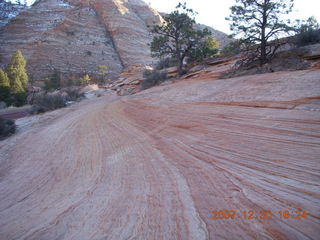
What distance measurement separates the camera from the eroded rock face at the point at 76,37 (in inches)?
1356

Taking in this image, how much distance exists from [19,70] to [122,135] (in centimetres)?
2923

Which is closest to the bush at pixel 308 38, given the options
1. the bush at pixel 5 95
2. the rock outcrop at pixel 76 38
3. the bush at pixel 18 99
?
the rock outcrop at pixel 76 38

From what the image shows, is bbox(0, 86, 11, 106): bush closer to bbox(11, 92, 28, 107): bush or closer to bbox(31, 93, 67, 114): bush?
bbox(11, 92, 28, 107): bush

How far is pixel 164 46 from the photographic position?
13578mm

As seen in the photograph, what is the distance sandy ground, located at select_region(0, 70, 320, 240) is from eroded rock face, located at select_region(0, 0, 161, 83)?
3557 centimetres

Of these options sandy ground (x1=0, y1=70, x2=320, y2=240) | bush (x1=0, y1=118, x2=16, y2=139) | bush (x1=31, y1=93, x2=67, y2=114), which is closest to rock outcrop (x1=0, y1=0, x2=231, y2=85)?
bush (x1=31, y1=93, x2=67, y2=114)

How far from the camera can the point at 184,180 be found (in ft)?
4.35

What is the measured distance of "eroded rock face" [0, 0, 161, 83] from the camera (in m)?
34.4

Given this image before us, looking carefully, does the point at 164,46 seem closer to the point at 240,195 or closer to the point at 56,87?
the point at 240,195

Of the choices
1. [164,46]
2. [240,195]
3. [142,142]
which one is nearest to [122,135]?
[142,142]

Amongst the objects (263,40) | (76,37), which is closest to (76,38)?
(76,37)

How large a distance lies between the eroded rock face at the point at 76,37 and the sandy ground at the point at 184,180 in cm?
3557
